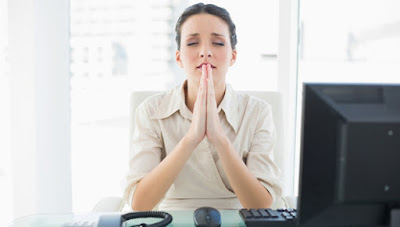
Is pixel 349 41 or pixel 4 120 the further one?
pixel 4 120

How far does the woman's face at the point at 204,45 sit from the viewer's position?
4.33ft

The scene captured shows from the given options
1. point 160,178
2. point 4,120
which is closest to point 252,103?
point 160,178

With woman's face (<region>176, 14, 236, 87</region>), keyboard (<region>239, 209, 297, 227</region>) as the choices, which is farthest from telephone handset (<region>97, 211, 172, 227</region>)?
woman's face (<region>176, 14, 236, 87</region>)

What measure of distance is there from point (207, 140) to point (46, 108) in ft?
3.41

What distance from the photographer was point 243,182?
1214mm

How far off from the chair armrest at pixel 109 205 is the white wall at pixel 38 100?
0.82m

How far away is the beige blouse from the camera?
4.30 feet

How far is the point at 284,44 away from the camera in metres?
2.09

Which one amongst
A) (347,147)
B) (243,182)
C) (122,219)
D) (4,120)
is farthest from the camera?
(4,120)

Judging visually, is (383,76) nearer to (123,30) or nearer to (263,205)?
(263,205)

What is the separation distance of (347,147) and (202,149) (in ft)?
2.54

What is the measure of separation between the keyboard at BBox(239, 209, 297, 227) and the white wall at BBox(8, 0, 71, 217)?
1.41 m

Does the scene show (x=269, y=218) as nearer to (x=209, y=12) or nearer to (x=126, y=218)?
(x=126, y=218)

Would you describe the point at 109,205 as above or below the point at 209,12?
below
